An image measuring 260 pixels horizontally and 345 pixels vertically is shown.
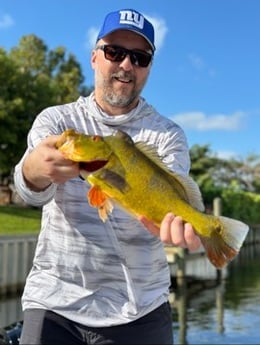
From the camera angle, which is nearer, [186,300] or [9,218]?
[186,300]

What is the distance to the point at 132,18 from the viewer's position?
7.86ft

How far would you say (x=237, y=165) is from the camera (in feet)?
212

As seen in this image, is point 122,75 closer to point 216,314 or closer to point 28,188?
point 28,188

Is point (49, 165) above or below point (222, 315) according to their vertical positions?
above

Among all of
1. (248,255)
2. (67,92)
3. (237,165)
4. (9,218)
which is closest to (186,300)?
(9,218)

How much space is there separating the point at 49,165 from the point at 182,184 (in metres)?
0.44

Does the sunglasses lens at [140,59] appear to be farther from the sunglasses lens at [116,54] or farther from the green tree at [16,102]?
the green tree at [16,102]

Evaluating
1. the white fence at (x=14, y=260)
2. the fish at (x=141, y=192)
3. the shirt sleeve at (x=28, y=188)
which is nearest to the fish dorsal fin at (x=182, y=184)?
the fish at (x=141, y=192)

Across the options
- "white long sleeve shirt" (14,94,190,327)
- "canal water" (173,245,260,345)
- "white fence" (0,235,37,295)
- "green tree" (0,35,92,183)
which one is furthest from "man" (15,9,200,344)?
"green tree" (0,35,92,183)

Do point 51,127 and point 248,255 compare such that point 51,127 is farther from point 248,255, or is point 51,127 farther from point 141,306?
point 248,255

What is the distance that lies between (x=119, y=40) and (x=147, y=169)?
770mm

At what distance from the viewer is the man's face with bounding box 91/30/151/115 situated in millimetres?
2369

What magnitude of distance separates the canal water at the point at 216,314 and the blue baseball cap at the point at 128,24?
678cm

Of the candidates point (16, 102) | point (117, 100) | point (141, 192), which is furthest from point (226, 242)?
point (16, 102)
